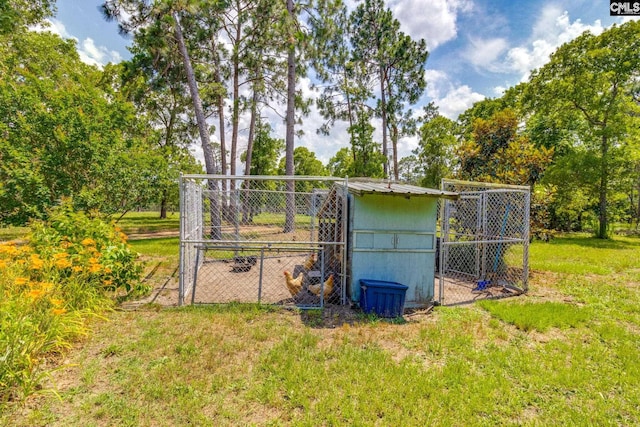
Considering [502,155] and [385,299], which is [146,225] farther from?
[502,155]

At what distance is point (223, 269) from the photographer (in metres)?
8.38

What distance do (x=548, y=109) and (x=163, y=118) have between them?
26448mm

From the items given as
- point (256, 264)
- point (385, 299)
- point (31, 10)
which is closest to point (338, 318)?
point (385, 299)

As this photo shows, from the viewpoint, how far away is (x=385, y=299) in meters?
4.78

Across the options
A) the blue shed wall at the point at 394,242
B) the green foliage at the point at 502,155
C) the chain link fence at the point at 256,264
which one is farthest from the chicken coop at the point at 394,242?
the green foliage at the point at 502,155

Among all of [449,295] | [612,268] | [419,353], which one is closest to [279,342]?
[419,353]

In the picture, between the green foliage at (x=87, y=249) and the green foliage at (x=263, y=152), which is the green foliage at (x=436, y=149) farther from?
the green foliage at (x=87, y=249)

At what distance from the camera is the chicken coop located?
5090mm

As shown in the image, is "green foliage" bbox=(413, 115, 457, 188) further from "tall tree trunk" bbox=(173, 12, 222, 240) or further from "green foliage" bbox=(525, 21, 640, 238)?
"tall tree trunk" bbox=(173, 12, 222, 240)

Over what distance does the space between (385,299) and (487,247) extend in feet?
14.7

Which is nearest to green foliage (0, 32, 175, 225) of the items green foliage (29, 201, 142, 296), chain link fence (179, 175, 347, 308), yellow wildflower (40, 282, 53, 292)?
green foliage (29, 201, 142, 296)

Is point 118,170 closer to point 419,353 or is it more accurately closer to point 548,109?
point 419,353

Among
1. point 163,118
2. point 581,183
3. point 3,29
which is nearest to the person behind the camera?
point 3,29

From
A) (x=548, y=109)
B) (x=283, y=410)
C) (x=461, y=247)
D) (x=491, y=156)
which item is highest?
(x=548, y=109)
